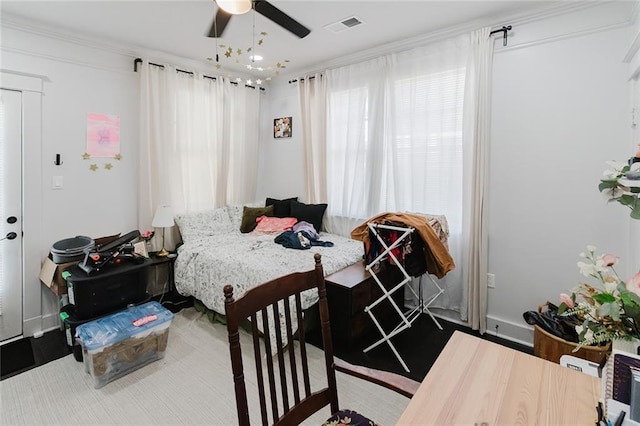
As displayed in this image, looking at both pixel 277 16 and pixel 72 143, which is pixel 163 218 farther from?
pixel 277 16

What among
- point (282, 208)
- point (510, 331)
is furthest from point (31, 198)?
point (510, 331)

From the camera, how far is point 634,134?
7.01ft

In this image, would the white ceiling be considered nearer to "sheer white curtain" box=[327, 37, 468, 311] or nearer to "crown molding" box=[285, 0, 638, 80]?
"crown molding" box=[285, 0, 638, 80]

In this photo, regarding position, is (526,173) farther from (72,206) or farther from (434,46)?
(72,206)

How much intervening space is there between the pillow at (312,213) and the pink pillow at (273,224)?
0.32 feet

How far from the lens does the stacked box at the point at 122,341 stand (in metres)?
2.24

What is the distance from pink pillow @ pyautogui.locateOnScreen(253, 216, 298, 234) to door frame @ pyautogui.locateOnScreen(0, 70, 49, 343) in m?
2.08

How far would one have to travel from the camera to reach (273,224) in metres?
3.96

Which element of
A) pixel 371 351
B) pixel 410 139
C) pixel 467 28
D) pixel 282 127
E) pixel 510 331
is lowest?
pixel 371 351

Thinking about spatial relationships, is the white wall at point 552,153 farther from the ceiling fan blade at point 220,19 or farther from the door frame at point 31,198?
the door frame at point 31,198

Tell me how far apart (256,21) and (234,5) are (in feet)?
3.32

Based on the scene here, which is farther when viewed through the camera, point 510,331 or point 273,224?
point 273,224

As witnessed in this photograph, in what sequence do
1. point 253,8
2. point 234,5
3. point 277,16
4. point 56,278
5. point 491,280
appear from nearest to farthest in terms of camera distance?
point 234,5 → point 253,8 → point 277,16 → point 56,278 → point 491,280

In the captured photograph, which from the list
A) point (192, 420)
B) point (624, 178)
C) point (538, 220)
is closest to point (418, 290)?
point (538, 220)
